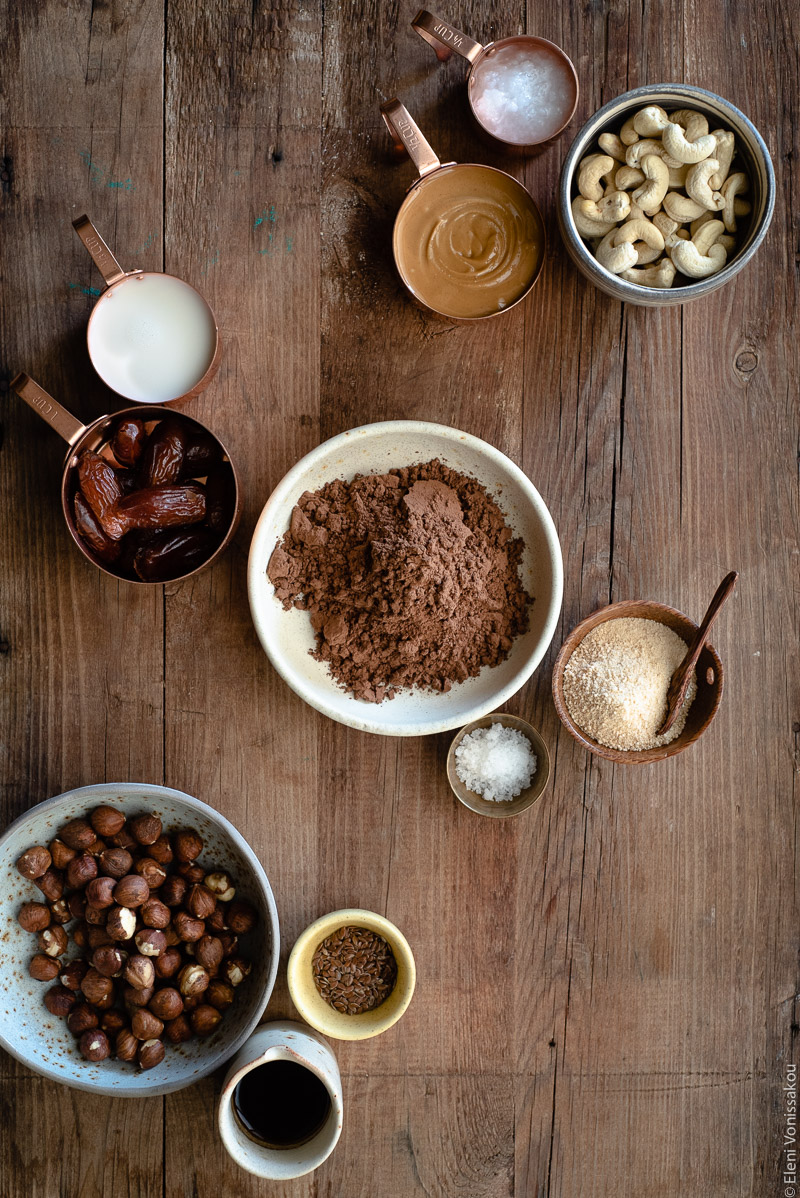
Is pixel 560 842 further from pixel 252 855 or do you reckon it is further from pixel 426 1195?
pixel 426 1195

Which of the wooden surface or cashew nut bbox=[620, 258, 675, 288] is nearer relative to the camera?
cashew nut bbox=[620, 258, 675, 288]

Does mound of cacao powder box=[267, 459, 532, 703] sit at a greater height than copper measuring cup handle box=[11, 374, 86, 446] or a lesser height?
lesser

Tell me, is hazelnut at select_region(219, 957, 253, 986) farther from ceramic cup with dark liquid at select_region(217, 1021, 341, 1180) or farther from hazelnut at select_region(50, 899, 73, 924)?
hazelnut at select_region(50, 899, 73, 924)

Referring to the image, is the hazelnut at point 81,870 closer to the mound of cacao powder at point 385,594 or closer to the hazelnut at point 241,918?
the hazelnut at point 241,918

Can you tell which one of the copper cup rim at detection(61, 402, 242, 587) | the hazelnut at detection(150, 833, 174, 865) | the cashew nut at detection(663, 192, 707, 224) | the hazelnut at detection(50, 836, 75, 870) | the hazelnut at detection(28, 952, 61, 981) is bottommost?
the hazelnut at detection(28, 952, 61, 981)

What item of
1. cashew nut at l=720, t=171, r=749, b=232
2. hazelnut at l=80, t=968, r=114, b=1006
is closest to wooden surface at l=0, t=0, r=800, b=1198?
cashew nut at l=720, t=171, r=749, b=232

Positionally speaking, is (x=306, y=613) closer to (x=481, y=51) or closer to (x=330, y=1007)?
(x=330, y=1007)
